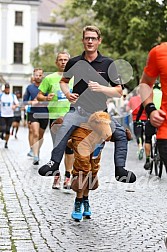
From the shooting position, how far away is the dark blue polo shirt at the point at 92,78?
698cm

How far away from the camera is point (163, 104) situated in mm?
5094

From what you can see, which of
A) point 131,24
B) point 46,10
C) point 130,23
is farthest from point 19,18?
point 131,24

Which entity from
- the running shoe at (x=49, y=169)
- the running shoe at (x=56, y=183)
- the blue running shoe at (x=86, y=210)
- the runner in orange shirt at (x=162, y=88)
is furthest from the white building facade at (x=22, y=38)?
the runner in orange shirt at (x=162, y=88)

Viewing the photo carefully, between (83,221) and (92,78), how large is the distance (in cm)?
152

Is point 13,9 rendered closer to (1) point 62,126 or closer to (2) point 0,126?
(2) point 0,126

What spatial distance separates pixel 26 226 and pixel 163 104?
2.38m

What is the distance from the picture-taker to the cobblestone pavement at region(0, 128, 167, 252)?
603 centimetres

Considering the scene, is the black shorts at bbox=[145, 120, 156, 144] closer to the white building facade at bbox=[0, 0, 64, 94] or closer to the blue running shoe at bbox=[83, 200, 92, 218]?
the blue running shoe at bbox=[83, 200, 92, 218]

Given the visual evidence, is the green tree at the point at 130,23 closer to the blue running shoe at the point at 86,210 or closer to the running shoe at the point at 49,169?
the blue running shoe at the point at 86,210

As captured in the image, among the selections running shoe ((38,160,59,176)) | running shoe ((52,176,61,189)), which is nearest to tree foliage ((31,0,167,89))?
running shoe ((52,176,61,189))

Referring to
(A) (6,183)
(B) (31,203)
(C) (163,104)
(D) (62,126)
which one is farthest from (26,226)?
(A) (6,183)

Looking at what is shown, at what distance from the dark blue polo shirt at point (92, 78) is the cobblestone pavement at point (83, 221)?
1.24m

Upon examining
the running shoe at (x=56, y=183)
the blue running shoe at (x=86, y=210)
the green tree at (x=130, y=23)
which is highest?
the green tree at (x=130, y=23)

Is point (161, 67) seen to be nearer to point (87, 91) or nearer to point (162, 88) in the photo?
point (162, 88)
